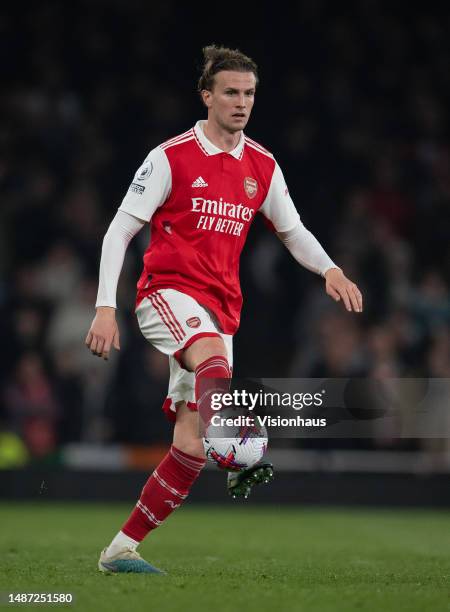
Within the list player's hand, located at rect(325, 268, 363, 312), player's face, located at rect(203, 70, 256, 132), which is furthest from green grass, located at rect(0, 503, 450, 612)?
player's face, located at rect(203, 70, 256, 132)

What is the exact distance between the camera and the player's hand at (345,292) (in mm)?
5998

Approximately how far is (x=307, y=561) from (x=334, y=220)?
26.3 feet

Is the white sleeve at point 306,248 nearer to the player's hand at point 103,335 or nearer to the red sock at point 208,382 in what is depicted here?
the red sock at point 208,382

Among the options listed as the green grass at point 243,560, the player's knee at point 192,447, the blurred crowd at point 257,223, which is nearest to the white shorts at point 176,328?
the player's knee at point 192,447

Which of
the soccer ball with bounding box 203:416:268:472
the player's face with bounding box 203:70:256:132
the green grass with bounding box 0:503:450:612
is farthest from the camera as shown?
the player's face with bounding box 203:70:256:132

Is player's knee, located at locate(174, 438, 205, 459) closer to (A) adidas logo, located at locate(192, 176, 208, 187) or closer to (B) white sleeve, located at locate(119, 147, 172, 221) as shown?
(B) white sleeve, located at locate(119, 147, 172, 221)

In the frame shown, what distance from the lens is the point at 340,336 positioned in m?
13.1

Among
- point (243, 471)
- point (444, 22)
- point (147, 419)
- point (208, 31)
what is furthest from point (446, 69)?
point (243, 471)

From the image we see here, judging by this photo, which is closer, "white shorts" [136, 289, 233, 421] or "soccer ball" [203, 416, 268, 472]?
"soccer ball" [203, 416, 268, 472]

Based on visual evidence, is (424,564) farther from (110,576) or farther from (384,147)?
(384,147)

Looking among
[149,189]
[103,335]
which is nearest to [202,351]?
[103,335]
